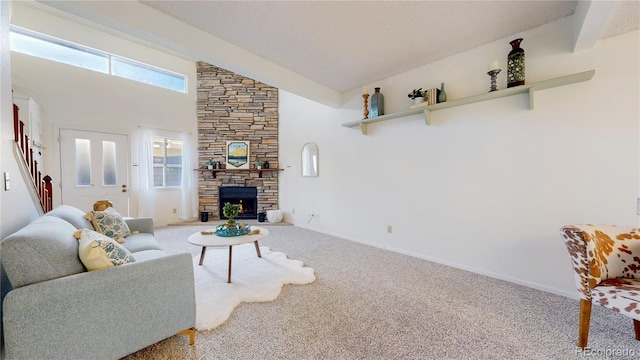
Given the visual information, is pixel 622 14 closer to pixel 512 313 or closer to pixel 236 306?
pixel 512 313

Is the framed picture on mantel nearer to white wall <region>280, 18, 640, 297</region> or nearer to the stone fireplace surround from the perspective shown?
the stone fireplace surround

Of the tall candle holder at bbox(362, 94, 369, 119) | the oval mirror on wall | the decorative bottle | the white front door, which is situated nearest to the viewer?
the decorative bottle

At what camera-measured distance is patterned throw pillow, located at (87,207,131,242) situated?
238 centimetres

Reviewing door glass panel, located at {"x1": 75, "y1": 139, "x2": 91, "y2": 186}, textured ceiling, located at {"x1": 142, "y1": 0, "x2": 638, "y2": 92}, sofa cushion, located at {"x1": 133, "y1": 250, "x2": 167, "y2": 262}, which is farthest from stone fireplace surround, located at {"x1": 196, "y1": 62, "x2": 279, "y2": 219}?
sofa cushion, located at {"x1": 133, "y1": 250, "x2": 167, "y2": 262}

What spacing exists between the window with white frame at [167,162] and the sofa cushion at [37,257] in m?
4.28

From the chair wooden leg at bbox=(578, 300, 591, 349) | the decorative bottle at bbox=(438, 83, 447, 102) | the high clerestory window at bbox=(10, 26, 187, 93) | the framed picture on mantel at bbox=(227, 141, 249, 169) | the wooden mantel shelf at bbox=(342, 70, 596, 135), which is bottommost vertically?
the chair wooden leg at bbox=(578, 300, 591, 349)

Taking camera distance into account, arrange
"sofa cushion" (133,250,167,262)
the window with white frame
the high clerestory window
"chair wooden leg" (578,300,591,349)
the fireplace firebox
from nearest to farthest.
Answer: "chair wooden leg" (578,300,591,349) → "sofa cushion" (133,250,167,262) → the high clerestory window → the window with white frame → the fireplace firebox

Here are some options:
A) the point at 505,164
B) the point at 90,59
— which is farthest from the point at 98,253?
the point at 90,59

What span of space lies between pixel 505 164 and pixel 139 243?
12.4 feet

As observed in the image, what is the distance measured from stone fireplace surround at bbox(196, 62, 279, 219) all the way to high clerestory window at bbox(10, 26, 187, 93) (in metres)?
0.68

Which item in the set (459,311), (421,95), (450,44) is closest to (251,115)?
(421,95)

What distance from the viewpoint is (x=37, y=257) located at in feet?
3.84

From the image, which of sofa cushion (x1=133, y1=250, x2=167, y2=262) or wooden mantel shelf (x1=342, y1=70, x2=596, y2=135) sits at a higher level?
wooden mantel shelf (x1=342, y1=70, x2=596, y2=135)

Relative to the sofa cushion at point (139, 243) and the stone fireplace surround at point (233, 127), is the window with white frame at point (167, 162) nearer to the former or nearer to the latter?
the stone fireplace surround at point (233, 127)
